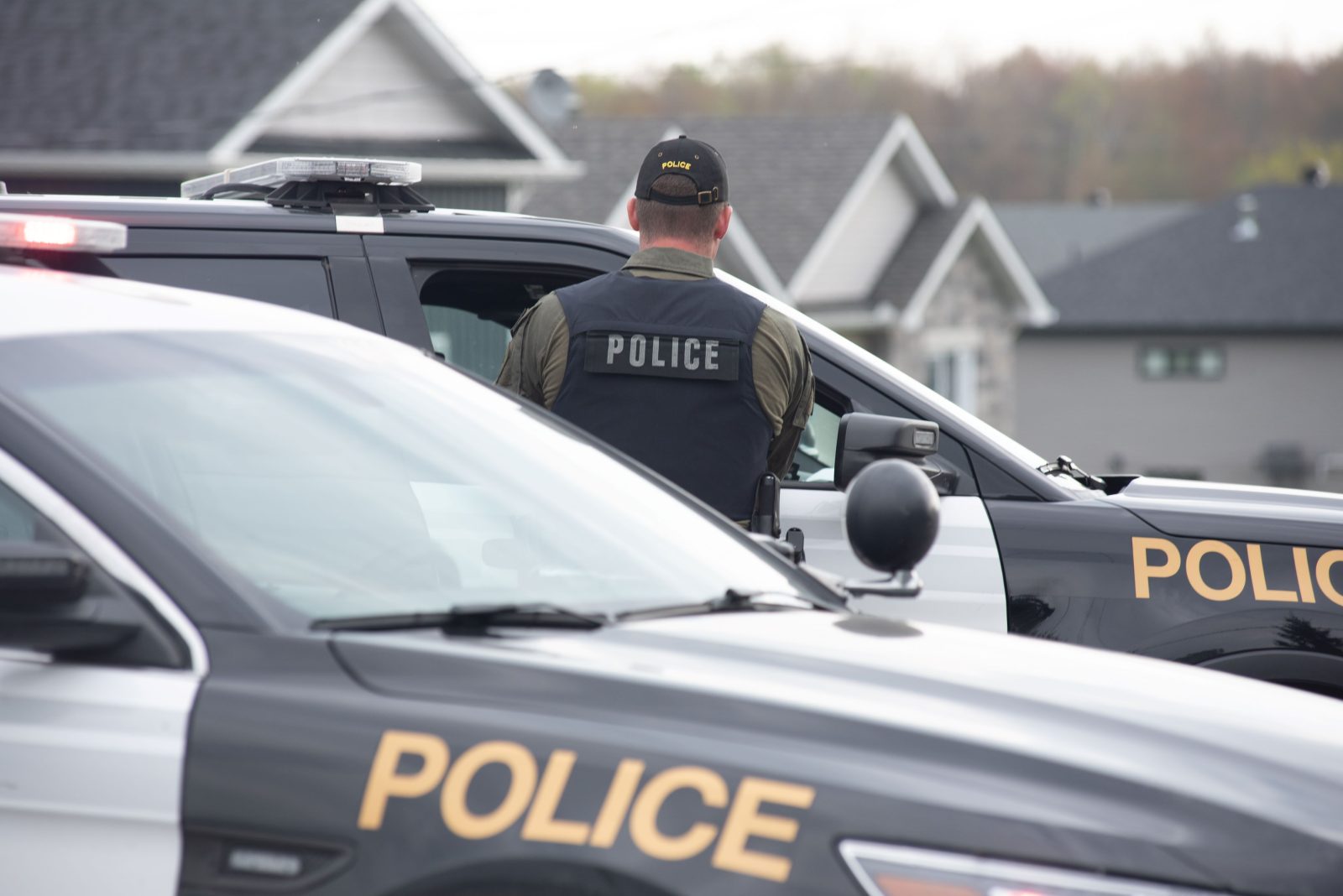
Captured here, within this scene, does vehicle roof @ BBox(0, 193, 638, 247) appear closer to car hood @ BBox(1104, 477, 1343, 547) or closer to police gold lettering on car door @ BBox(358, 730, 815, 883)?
car hood @ BBox(1104, 477, 1343, 547)

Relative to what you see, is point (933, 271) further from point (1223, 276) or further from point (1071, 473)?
point (1071, 473)

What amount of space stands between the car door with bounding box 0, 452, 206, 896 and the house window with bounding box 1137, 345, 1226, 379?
40933 mm

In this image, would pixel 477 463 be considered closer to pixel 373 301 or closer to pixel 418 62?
pixel 373 301

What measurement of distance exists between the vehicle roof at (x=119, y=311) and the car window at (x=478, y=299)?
1152 millimetres

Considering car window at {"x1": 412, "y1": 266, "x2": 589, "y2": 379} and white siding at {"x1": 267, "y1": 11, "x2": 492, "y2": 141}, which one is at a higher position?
white siding at {"x1": 267, "y1": 11, "x2": 492, "y2": 141}

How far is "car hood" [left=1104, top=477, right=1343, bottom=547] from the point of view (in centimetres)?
410

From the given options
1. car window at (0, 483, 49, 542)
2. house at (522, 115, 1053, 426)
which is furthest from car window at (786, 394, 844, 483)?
house at (522, 115, 1053, 426)

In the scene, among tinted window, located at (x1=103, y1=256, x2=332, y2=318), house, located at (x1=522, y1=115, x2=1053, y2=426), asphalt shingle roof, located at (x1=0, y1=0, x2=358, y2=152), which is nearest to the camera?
tinted window, located at (x1=103, y1=256, x2=332, y2=318)

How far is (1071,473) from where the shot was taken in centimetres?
446

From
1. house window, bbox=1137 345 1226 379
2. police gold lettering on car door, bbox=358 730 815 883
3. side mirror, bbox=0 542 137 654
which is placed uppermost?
house window, bbox=1137 345 1226 379

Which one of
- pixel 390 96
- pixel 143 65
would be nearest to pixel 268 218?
pixel 143 65

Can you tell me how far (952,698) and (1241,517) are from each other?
2120 millimetres

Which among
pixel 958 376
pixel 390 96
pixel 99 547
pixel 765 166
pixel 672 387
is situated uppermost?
pixel 765 166

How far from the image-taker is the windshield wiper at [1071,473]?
4.37 meters
